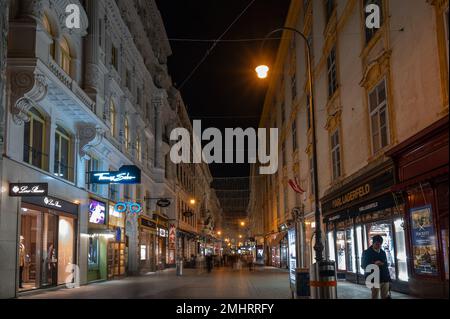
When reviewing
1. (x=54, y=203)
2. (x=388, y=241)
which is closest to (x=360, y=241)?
(x=388, y=241)

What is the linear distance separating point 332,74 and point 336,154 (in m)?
3.87

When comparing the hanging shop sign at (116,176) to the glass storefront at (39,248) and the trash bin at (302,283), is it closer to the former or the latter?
the glass storefront at (39,248)

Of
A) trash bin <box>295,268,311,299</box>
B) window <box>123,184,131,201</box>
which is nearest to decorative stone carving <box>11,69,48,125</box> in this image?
trash bin <box>295,268,311,299</box>

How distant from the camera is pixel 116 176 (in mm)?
25438

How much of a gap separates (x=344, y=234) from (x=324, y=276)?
1204 centimetres

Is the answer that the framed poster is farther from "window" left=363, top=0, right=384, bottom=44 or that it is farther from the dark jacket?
"window" left=363, top=0, right=384, bottom=44

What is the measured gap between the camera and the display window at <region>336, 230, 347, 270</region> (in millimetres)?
24359

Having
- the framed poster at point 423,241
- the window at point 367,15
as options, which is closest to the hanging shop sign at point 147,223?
the window at point 367,15

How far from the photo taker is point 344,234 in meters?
24.1

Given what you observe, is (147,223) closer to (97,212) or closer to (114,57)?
(97,212)

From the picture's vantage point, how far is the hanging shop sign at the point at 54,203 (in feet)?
63.6

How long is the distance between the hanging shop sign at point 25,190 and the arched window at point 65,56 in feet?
24.7

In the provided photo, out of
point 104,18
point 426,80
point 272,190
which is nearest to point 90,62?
point 104,18

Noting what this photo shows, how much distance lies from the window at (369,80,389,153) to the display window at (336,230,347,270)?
6169 millimetres
